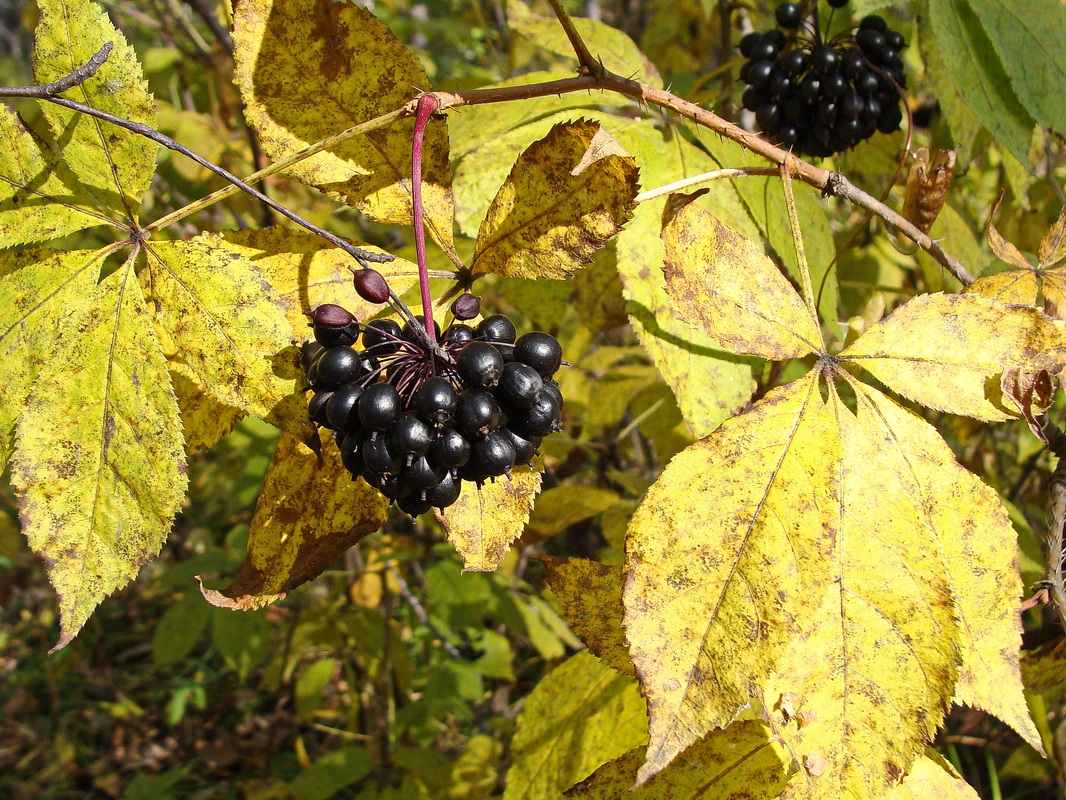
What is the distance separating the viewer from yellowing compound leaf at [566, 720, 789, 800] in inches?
50.9

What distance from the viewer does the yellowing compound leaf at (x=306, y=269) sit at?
1390mm

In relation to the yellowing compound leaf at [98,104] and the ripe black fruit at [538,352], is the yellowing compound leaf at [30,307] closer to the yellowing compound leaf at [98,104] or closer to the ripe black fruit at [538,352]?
the yellowing compound leaf at [98,104]

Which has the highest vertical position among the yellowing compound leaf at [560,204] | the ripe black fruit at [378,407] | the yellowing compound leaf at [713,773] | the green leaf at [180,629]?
the yellowing compound leaf at [560,204]

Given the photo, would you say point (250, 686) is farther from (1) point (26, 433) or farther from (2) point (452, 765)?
(1) point (26, 433)

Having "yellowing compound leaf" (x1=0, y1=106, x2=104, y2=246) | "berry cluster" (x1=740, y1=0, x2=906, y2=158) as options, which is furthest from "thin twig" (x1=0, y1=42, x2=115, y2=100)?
"berry cluster" (x1=740, y1=0, x2=906, y2=158)

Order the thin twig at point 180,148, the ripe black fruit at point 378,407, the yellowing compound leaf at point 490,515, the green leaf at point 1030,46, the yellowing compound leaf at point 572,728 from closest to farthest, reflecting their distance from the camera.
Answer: the ripe black fruit at point 378,407 → the thin twig at point 180,148 → the yellowing compound leaf at point 490,515 → the yellowing compound leaf at point 572,728 → the green leaf at point 1030,46

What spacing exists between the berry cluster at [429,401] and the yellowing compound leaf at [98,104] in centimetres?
47

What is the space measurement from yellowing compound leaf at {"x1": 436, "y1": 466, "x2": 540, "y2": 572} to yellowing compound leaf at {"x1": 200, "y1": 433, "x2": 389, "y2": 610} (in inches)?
5.6

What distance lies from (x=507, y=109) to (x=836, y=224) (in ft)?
9.81

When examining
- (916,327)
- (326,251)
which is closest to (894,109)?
(916,327)

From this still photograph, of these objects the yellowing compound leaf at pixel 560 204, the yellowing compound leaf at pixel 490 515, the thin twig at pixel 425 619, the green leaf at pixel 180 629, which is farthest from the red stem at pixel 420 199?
the green leaf at pixel 180 629

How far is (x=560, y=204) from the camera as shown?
4.46ft

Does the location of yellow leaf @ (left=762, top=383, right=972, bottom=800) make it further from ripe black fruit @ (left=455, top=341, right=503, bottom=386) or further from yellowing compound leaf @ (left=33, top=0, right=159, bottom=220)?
yellowing compound leaf @ (left=33, top=0, right=159, bottom=220)

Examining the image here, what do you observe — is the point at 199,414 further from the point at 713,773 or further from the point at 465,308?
the point at 713,773
